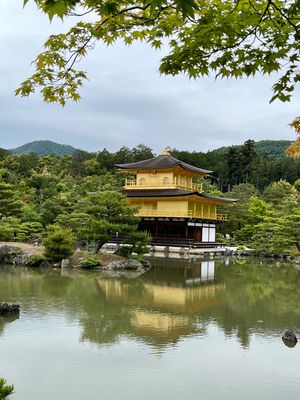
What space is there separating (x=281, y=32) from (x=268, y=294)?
9.66 meters

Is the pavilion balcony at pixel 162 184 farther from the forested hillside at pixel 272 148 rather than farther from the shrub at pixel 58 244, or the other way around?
the forested hillside at pixel 272 148

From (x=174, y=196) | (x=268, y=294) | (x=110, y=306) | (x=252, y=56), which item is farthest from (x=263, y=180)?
(x=252, y=56)

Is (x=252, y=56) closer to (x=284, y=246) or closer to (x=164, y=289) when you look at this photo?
(x=164, y=289)

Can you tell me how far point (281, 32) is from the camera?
2984mm

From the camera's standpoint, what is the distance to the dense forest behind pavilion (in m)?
16.3

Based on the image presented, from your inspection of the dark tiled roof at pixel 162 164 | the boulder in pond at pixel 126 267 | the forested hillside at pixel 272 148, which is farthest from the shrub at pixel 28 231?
the forested hillside at pixel 272 148

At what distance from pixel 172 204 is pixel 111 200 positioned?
1117 centimetres

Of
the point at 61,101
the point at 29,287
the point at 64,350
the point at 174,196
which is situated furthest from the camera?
the point at 174,196

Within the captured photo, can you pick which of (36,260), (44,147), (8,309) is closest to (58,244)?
(36,260)

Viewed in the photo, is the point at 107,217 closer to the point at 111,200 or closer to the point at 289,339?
the point at 111,200

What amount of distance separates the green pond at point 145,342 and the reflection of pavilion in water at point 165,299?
0.02 metres

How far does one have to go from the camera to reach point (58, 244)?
48.2ft

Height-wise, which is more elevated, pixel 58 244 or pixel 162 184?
pixel 162 184

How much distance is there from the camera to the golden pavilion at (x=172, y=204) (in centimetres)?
2620
